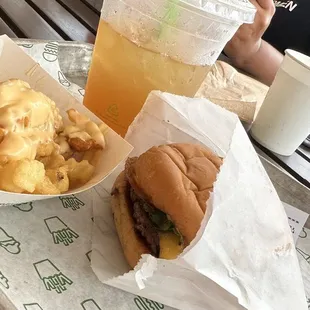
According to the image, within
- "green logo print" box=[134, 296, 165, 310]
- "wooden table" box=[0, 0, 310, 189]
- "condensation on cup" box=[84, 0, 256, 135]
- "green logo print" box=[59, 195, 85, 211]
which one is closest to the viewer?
"green logo print" box=[134, 296, 165, 310]

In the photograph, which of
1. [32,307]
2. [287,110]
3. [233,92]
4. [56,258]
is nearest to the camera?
[32,307]

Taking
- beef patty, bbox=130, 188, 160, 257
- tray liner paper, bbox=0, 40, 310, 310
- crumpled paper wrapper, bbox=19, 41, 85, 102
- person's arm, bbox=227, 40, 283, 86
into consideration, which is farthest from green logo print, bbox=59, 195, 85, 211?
person's arm, bbox=227, 40, 283, 86

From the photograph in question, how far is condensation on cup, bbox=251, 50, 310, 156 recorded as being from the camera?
143 cm

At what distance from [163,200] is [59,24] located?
103cm

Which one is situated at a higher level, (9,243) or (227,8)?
(227,8)

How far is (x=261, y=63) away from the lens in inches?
87.7

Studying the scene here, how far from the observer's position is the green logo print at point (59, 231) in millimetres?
865

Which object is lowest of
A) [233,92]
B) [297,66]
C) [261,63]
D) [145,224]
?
[261,63]

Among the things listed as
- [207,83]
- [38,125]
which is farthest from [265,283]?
[207,83]

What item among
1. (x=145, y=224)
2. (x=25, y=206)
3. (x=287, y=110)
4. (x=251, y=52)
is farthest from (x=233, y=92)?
(x=25, y=206)

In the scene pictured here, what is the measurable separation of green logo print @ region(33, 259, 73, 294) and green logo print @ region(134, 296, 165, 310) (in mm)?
117

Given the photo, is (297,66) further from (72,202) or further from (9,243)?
(9,243)

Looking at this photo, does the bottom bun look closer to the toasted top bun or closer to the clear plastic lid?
the toasted top bun

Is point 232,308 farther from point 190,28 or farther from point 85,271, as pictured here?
point 190,28
